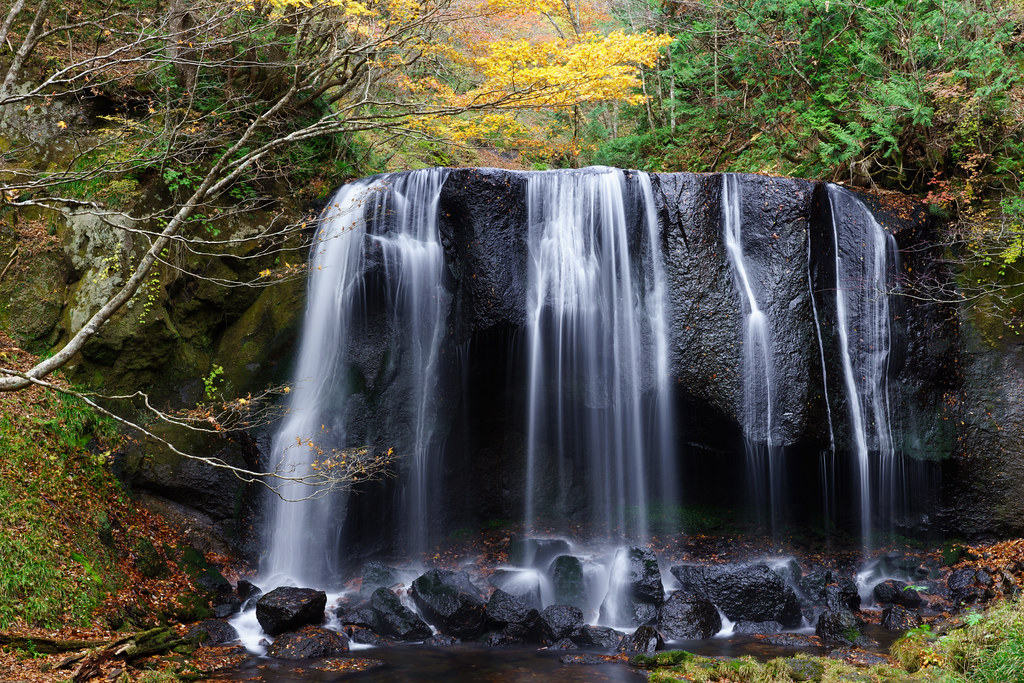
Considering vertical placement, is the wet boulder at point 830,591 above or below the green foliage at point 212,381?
below

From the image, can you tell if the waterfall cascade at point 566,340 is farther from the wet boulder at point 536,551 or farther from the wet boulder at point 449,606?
the wet boulder at point 449,606

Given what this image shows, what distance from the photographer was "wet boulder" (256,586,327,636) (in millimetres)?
8719

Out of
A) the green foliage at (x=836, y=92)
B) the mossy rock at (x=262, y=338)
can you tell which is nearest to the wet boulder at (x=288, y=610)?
the mossy rock at (x=262, y=338)

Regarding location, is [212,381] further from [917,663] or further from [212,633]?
[917,663]

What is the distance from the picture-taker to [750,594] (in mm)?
9492

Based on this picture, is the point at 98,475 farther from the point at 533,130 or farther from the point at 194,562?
the point at 533,130

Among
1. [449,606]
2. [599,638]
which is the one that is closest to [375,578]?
[449,606]

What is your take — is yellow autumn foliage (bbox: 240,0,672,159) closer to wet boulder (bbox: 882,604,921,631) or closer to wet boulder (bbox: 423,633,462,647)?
wet boulder (bbox: 423,633,462,647)

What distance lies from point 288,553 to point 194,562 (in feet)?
4.70

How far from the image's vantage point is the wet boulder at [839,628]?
8531 mm

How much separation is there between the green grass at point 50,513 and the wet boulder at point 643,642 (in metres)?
6.08

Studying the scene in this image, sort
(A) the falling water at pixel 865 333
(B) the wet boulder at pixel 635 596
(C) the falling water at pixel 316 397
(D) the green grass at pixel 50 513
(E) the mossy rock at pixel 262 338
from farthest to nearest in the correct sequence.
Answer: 1. (E) the mossy rock at pixel 262 338
2. (A) the falling water at pixel 865 333
3. (C) the falling water at pixel 316 397
4. (B) the wet boulder at pixel 635 596
5. (D) the green grass at pixel 50 513

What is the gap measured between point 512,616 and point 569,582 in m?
1.33

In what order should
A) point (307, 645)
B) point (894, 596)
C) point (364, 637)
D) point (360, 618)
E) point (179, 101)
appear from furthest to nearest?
point (179, 101), point (894, 596), point (360, 618), point (364, 637), point (307, 645)
